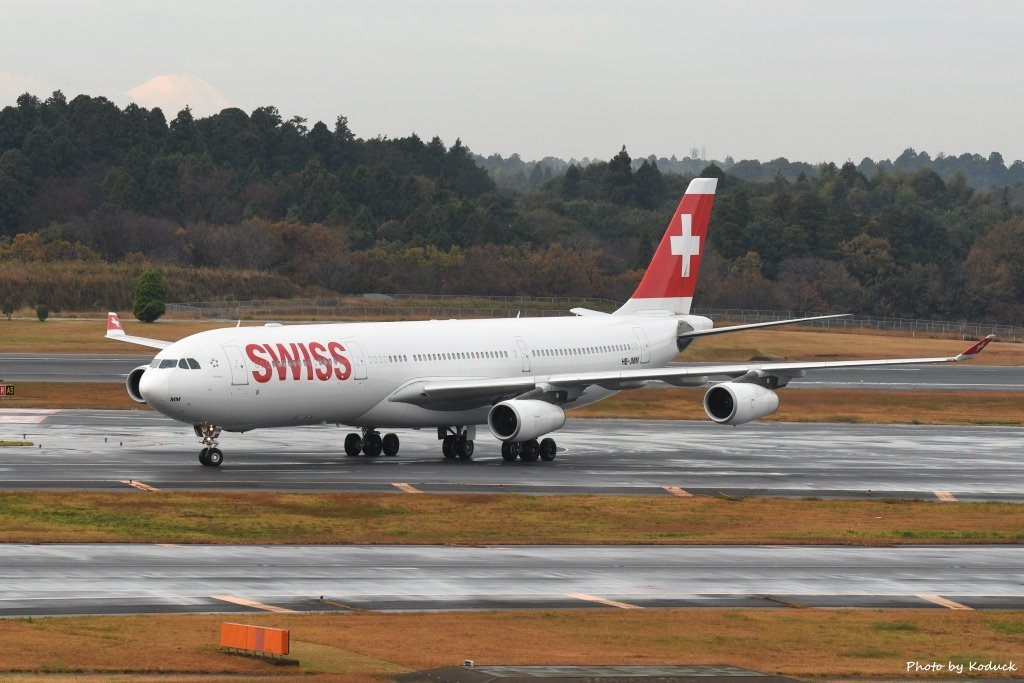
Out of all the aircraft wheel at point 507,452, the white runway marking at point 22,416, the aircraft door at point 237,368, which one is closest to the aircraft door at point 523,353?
the aircraft wheel at point 507,452

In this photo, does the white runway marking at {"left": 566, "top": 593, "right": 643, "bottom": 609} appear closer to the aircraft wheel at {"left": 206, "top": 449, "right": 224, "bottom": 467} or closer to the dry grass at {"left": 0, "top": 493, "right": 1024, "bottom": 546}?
the dry grass at {"left": 0, "top": 493, "right": 1024, "bottom": 546}

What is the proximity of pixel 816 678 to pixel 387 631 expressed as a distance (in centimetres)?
726

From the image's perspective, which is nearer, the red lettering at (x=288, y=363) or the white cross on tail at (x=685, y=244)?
the red lettering at (x=288, y=363)

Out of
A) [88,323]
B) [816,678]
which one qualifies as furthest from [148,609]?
[88,323]

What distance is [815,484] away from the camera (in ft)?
165

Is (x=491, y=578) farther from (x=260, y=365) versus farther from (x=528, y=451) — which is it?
(x=528, y=451)

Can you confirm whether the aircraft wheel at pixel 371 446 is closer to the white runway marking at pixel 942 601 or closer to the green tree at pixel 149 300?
the white runway marking at pixel 942 601

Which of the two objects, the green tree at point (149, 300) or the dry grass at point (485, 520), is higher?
the green tree at point (149, 300)

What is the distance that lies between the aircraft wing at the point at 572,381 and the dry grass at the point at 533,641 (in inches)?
1013

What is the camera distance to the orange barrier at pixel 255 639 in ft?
78.1

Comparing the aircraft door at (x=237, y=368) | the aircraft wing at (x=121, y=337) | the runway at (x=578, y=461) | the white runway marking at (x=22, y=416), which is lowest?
the runway at (x=578, y=461)

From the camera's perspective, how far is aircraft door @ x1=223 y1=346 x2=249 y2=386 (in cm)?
4941

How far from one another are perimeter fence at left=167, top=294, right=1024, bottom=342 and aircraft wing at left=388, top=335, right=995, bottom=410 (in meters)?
71.7

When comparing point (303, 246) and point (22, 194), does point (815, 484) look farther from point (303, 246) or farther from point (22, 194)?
point (22, 194)
